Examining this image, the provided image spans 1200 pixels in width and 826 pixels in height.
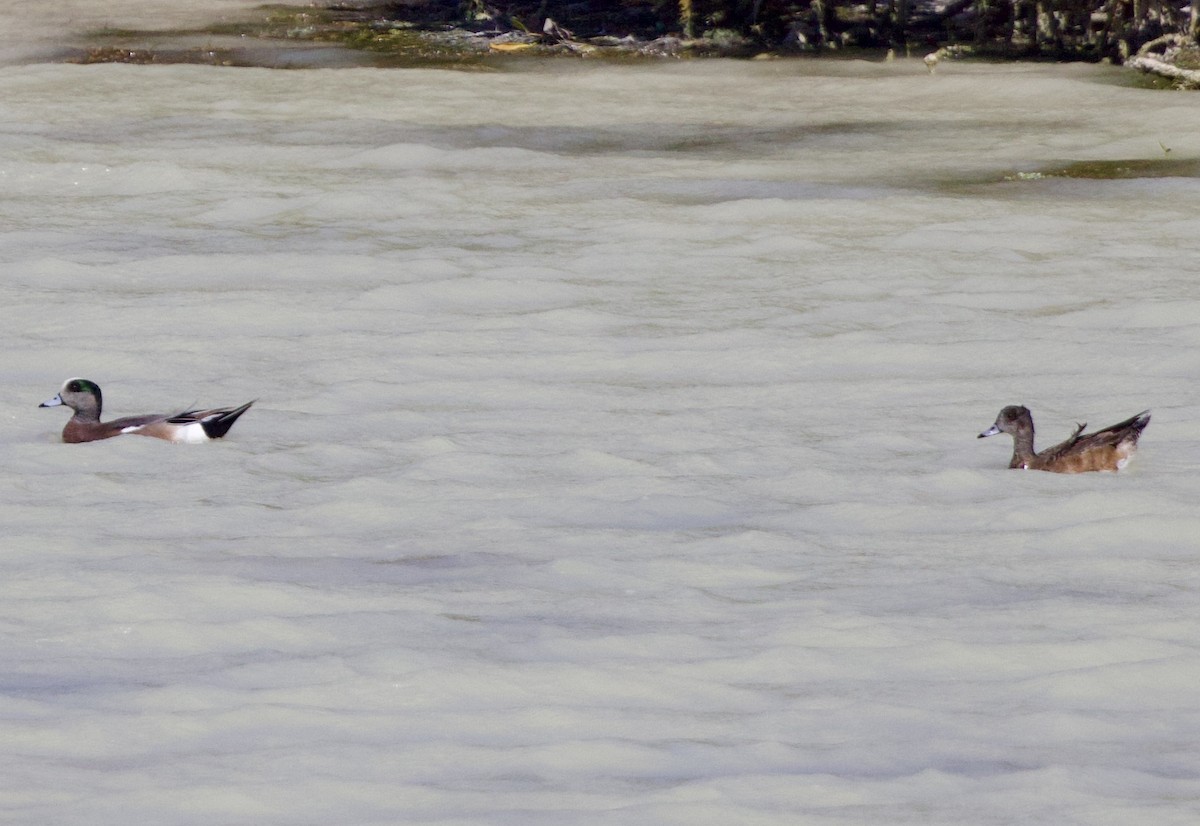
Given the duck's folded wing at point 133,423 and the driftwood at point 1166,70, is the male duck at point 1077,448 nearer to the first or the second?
the duck's folded wing at point 133,423

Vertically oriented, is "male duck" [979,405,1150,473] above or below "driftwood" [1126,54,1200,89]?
below

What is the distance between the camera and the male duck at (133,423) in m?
6.50

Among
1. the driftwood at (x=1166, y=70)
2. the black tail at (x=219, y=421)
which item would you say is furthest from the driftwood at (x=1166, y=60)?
the black tail at (x=219, y=421)

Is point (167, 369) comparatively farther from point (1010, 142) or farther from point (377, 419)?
point (1010, 142)

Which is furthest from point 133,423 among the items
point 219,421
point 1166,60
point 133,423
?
point 1166,60

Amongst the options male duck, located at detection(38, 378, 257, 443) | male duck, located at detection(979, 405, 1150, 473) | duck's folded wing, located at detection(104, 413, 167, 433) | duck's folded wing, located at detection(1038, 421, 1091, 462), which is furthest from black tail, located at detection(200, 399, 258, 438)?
duck's folded wing, located at detection(1038, 421, 1091, 462)

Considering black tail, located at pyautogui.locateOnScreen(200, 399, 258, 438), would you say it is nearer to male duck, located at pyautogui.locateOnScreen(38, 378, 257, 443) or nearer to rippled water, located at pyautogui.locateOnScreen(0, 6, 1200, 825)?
male duck, located at pyautogui.locateOnScreen(38, 378, 257, 443)

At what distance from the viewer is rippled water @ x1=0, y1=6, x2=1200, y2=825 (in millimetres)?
4082

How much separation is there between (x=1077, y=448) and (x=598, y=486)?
1.56 metres

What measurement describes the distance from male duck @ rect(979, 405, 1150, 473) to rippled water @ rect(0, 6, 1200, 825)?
6cm

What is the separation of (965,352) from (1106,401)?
0.84 meters

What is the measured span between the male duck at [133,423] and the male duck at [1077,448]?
262 centimetres

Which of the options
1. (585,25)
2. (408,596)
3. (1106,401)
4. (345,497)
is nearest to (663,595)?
(408,596)

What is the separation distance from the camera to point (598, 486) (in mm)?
6176
